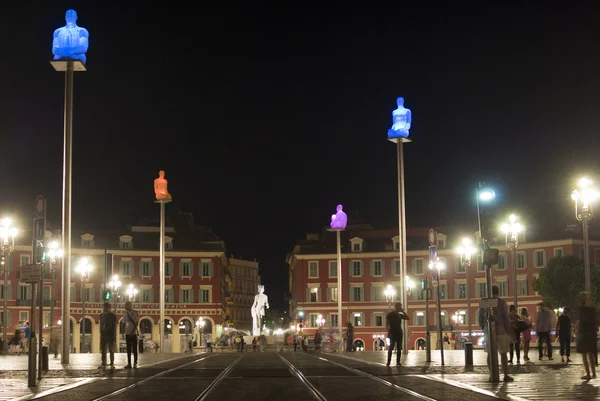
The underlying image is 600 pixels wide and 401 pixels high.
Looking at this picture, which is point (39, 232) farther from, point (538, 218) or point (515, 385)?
point (538, 218)

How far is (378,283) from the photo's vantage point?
96.2 metres

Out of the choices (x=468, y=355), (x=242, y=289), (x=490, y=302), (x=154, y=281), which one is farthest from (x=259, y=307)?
(x=242, y=289)

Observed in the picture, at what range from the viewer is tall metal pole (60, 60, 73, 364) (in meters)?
27.7

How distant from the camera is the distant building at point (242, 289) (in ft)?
437

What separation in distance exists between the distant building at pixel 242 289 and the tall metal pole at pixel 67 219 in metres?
101

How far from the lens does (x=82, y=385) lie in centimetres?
1695

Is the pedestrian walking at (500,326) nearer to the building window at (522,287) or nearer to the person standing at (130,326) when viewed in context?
the person standing at (130,326)

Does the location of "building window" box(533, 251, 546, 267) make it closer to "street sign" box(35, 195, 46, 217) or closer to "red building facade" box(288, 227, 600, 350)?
"red building facade" box(288, 227, 600, 350)

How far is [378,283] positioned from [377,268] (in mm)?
Result: 1518

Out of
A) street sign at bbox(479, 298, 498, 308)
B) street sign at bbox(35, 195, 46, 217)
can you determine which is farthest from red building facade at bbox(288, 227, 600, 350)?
street sign at bbox(35, 195, 46, 217)

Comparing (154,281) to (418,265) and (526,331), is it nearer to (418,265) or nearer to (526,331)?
(418,265)

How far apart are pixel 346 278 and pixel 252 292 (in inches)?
1898

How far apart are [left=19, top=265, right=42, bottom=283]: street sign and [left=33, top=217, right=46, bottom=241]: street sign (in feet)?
2.25

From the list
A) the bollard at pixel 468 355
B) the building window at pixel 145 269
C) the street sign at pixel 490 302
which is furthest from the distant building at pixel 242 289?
the street sign at pixel 490 302
